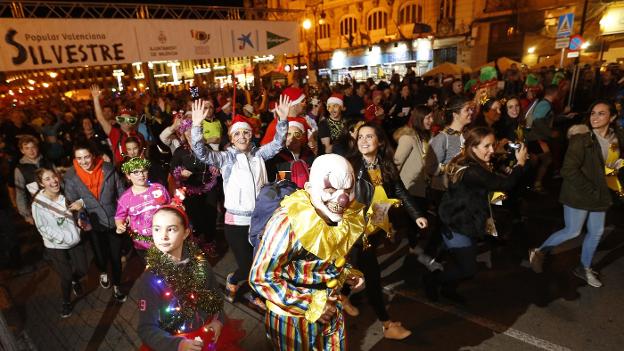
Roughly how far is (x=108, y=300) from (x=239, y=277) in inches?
69.9

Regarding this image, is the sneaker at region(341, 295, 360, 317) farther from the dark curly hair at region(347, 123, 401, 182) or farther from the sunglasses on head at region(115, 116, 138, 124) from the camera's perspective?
the sunglasses on head at region(115, 116, 138, 124)

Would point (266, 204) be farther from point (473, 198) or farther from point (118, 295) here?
point (118, 295)

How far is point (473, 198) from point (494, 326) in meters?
1.30

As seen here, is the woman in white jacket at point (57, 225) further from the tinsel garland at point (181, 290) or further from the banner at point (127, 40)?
the banner at point (127, 40)

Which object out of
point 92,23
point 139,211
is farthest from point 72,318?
point 92,23

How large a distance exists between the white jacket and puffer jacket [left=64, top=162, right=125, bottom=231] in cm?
16

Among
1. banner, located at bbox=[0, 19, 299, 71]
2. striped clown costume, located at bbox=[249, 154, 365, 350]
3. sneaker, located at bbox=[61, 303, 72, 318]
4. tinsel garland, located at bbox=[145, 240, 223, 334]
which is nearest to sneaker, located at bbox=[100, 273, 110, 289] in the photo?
sneaker, located at bbox=[61, 303, 72, 318]

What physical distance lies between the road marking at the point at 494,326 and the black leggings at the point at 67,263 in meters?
3.68

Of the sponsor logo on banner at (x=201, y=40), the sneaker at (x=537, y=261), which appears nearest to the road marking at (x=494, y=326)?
the sneaker at (x=537, y=261)

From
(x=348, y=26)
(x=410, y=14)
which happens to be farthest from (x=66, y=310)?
(x=348, y=26)

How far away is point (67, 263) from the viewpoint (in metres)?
4.04

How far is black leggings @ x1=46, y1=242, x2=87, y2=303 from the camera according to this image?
13.0ft

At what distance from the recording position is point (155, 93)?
10656 millimetres

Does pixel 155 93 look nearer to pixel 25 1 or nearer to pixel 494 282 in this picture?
pixel 25 1
